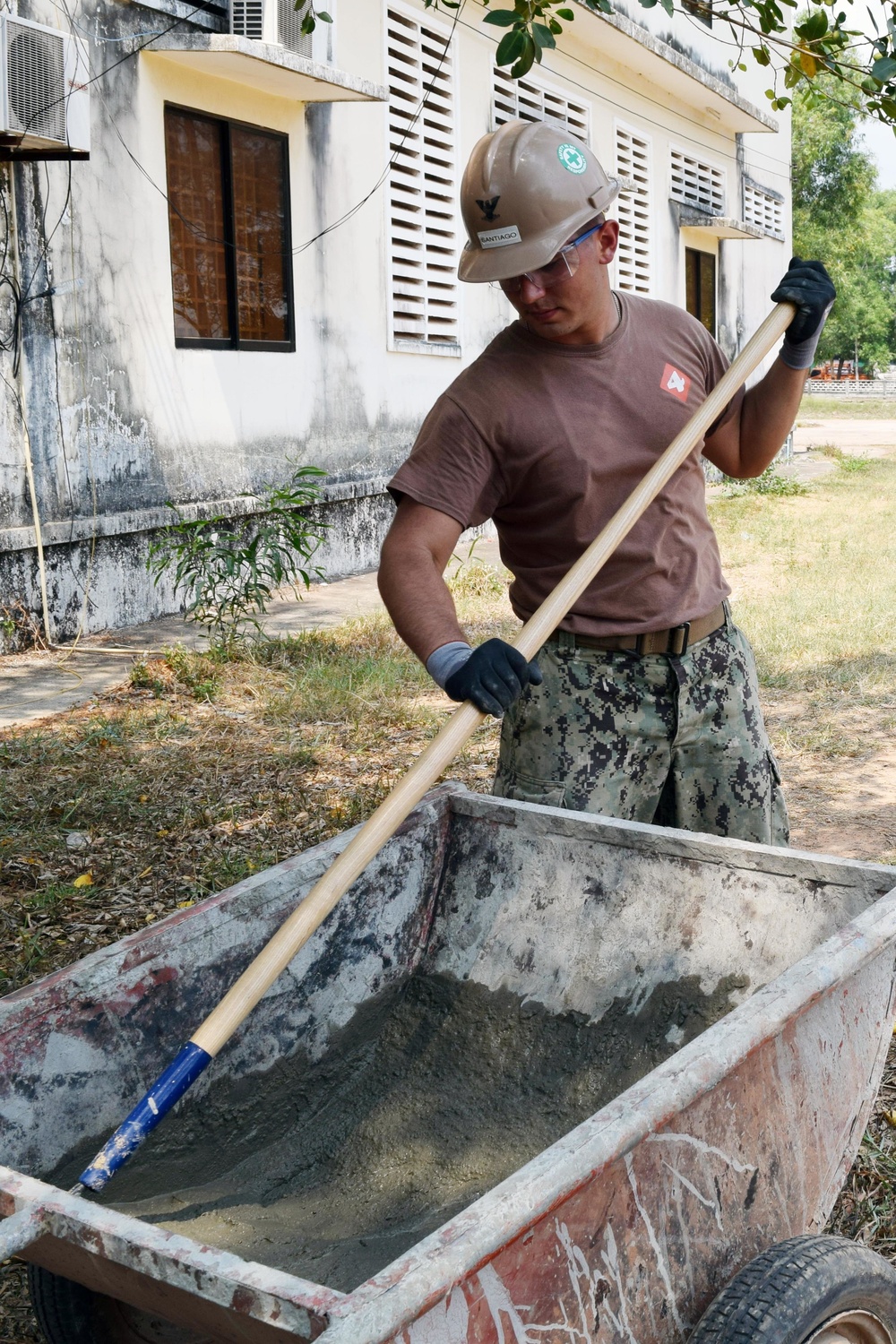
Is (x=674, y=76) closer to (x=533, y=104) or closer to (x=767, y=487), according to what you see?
(x=533, y=104)

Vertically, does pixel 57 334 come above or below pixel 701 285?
below

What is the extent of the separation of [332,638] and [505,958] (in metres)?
4.39

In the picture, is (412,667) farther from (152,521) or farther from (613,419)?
(613,419)

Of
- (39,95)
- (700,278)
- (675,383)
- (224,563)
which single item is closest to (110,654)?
(224,563)

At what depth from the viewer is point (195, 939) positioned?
2377 millimetres

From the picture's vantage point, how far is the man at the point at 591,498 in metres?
2.68

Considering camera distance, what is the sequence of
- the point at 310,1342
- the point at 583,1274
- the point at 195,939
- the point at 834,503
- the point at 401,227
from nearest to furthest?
1. the point at 310,1342
2. the point at 583,1274
3. the point at 195,939
4. the point at 401,227
5. the point at 834,503

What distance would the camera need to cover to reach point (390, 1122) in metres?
2.66

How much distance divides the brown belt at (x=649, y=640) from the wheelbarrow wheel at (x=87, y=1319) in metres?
1.56

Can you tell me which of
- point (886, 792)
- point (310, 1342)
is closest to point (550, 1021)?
point (310, 1342)

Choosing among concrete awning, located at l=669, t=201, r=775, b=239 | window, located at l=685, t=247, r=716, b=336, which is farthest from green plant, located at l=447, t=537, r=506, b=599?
window, located at l=685, t=247, r=716, b=336

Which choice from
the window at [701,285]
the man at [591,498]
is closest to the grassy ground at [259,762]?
the man at [591,498]

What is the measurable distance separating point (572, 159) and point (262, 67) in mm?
5467

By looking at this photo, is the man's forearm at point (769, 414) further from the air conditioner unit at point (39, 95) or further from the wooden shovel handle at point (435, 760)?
the air conditioner unit at point (39, 95)
